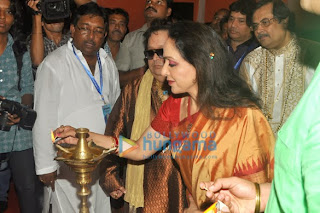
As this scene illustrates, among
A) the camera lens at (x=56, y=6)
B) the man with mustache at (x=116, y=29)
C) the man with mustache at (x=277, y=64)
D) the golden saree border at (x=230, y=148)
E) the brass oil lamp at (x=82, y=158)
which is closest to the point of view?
the brass oil lamp at (x=82, y=158)

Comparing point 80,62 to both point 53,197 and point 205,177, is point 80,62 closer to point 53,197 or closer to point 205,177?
point 53,197

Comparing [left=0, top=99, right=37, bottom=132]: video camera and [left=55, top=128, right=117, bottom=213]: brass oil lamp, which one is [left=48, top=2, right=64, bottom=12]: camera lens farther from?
[left=55, top=128, right=117, bottom=213]: brass oil lamp

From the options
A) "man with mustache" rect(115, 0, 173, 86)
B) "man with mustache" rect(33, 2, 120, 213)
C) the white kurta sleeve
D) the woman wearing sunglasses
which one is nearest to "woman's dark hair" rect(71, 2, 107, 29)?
"man with mustache" rect(33, 2, 120, 213)

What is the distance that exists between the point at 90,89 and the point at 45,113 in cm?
41

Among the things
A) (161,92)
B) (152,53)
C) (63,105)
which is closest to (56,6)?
(63,105)

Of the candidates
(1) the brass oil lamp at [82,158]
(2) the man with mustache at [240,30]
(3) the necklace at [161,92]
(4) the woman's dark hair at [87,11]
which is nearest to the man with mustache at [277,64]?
(2) the man with mustache at [240,30]

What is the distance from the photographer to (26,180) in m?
3.34

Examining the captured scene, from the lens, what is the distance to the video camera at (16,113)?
299 cm

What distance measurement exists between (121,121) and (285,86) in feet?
4.92

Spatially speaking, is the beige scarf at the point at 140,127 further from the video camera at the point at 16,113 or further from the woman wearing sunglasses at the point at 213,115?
the video camera at the point at 16,113

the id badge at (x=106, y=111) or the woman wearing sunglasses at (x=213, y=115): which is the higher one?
the woman wearing sunglasses at (x=213, y=115)

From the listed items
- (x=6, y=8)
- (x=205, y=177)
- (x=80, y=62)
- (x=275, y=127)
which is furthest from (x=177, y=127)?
(x=6, y=8)

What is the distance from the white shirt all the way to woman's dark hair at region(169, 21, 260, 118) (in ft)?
3.62

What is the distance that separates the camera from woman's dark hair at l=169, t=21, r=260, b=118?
2.28 meters
